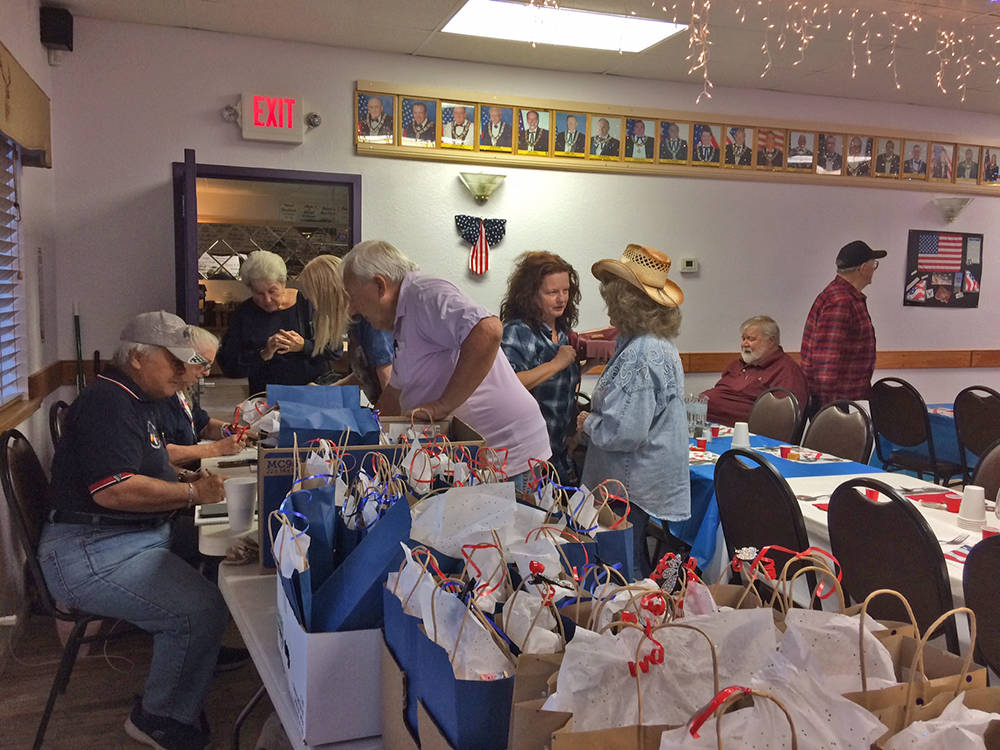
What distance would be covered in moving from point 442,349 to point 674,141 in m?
3.65

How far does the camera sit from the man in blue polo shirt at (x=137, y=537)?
2326 mm

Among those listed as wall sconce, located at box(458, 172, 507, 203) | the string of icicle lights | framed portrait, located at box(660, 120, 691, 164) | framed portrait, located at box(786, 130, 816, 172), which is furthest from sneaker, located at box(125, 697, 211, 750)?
framed portrait, located at box(786, 130, 816, 172)

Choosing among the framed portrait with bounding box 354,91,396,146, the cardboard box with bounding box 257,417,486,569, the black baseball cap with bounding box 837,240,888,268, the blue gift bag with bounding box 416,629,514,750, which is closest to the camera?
the blue gift bag with bounding box 416,629,514,750

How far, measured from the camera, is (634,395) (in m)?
2.72

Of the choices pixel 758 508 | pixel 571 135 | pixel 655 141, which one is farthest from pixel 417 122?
pixel 758 508

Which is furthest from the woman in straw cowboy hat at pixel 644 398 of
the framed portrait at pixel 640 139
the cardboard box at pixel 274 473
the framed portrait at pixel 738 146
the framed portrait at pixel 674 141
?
the framed portrait at pixel 738 146

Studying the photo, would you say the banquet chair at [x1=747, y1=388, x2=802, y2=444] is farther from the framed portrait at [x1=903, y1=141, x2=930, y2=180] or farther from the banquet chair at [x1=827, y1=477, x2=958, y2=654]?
the framed portrait at [x1=903, y1=141, x2=930, y2=180]

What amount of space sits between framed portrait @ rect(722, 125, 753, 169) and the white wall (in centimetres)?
12

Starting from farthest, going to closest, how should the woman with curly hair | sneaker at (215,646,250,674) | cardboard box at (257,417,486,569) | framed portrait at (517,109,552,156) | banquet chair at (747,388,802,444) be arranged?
framed portrait at (517,109,552,156)
banquet chair at (747,388,802,444)
the woman with curly hair
sneaker at (215,646,250,674)
cardboard box at (257,417,486,569)

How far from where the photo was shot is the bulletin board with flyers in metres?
6.40

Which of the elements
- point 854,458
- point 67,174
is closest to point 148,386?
point 67,174

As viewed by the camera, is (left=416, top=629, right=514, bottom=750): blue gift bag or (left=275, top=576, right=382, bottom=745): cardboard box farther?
(left=275, top=576, right=382, bottom=745): cardboard box

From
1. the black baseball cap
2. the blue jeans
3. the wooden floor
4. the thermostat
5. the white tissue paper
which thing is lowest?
the wooden floor

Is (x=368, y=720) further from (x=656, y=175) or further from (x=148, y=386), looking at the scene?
(x=656, y=175)
